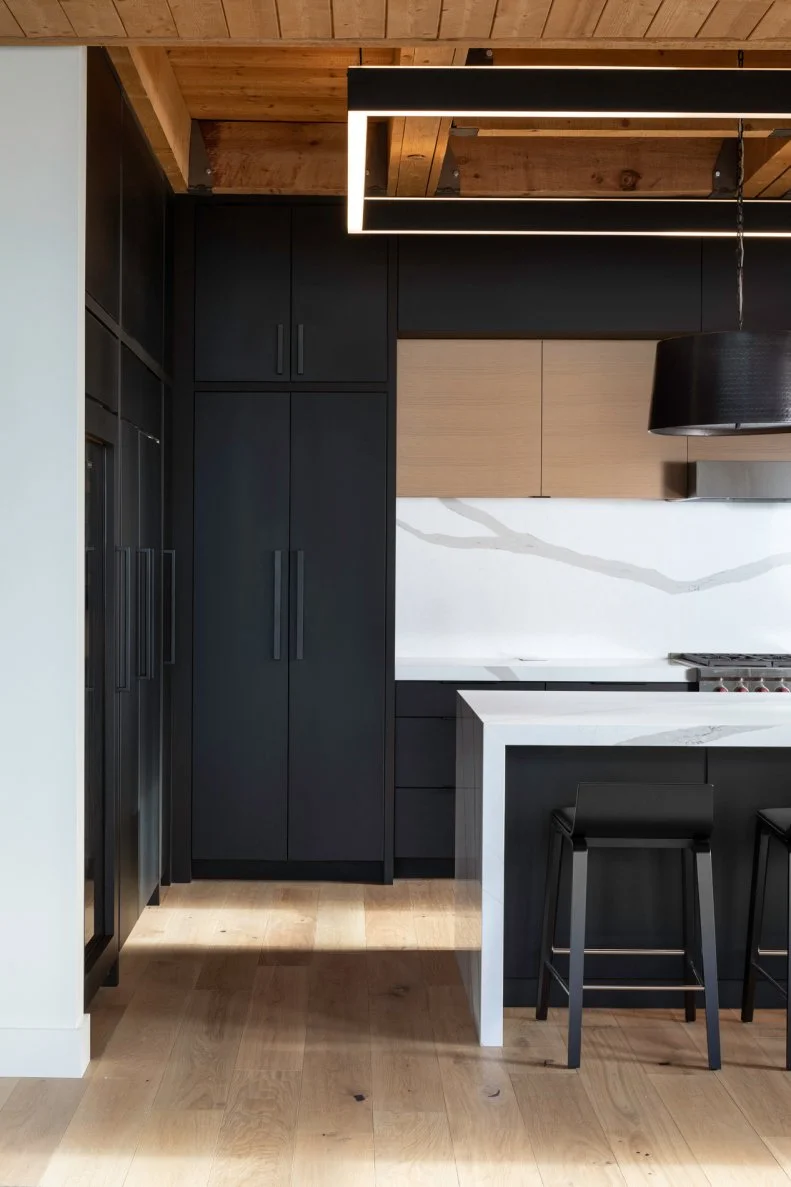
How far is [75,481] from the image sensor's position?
298cm

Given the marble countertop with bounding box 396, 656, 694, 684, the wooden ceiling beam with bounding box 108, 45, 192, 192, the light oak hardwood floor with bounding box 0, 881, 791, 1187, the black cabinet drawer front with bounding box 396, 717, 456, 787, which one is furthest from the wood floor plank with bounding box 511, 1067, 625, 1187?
the wooden ceiling beam with bounding box 108, 45, 192, 192

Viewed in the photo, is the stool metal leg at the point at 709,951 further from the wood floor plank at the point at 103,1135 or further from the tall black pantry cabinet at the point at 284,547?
the tall black pantry cabinet at the point at 284,547

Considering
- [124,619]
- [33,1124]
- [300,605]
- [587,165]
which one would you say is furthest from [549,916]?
[587,165]

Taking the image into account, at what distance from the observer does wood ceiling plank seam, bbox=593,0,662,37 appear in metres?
2.72

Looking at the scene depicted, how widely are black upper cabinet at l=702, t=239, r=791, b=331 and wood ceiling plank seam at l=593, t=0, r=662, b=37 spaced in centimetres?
214

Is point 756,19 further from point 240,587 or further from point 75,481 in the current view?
point 240,587

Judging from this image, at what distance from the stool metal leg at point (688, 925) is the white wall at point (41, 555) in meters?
1.77

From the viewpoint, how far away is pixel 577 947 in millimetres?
3020

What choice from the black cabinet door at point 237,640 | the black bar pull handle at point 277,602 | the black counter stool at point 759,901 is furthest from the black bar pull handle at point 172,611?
the black counter stool at point 759,901

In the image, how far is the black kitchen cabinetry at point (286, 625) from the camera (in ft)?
15.8

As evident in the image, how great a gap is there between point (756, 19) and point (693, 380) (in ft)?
2.98

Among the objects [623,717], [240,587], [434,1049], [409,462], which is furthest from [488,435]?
[434,1049]

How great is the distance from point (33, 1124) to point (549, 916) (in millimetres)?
1502

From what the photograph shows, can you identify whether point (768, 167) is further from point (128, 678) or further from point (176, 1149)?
point (176, 1149)
